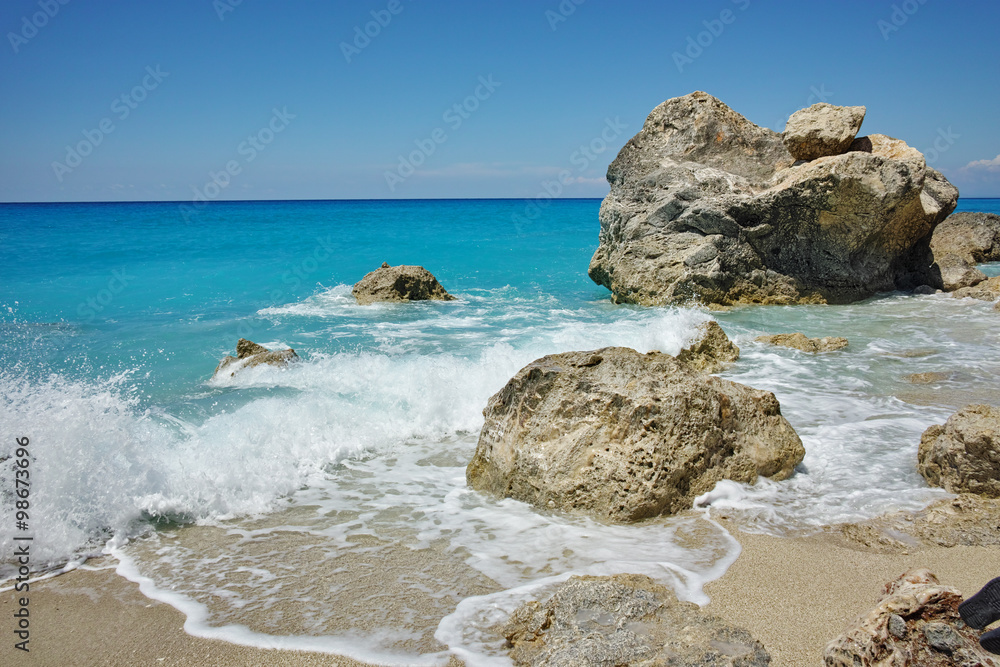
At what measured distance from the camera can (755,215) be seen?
11.6 meters

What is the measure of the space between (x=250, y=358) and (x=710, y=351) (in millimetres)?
5378

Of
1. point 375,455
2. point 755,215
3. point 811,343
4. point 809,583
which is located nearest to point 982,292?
point 755,215

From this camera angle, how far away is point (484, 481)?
437 centimetres

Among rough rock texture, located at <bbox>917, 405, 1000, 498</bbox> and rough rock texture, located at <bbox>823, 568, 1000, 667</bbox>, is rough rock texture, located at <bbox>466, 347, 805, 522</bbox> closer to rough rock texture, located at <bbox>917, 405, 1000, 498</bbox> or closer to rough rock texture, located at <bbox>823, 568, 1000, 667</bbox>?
rough rock texture, located at <bbox>917, 405, 1000, 498</bbox>

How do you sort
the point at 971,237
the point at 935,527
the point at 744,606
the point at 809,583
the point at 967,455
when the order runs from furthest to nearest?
the point at 971,237
the point at 967,455
the point at 935,527
the point at 809,583
the point at 744,606

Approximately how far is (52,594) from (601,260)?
11373mm

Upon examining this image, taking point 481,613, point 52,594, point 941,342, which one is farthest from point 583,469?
point 941,342

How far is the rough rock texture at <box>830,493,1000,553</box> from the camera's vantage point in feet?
11.1

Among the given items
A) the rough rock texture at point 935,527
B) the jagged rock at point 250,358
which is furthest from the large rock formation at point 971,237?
the jagged rock at point 250,358

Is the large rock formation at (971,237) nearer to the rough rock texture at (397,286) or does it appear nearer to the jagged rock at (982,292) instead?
the jagged rock at (982,292)

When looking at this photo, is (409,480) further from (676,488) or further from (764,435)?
(764,435)

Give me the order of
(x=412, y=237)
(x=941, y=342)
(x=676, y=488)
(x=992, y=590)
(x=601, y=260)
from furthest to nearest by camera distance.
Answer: (x=412, y=237), (x=601, y=260), (x=941, y=342), (x=676, y=488), (x=992, y=590)

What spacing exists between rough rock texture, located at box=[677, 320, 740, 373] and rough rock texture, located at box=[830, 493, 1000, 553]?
3.62 m

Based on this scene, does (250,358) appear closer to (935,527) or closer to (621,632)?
(621,632)
